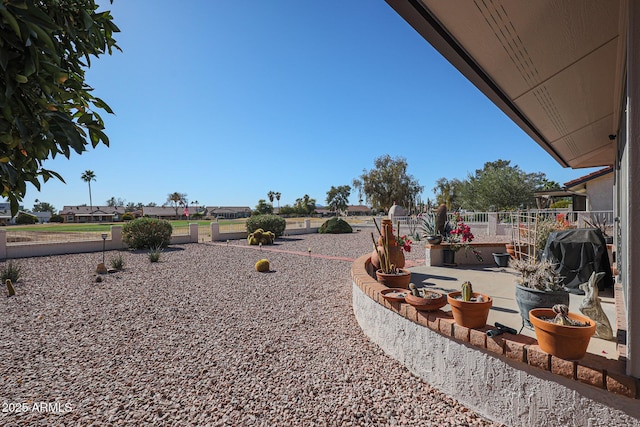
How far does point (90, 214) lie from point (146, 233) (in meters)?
80.5

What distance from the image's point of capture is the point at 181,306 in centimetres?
546

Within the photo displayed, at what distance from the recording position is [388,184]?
39250mm

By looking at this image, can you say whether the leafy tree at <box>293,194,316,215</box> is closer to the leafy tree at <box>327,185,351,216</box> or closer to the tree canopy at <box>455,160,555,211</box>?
the leafy tree at <box>327,185,351,216</box>

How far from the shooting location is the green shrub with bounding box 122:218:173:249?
538 inches

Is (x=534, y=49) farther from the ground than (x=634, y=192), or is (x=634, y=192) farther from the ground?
(x=534, y=49)

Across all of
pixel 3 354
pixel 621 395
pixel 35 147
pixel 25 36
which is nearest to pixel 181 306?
pixel 3 354

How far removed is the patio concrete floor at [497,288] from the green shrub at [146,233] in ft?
40.0

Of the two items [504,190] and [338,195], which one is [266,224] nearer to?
[504,190]

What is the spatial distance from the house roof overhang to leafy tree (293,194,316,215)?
7865 centimetres

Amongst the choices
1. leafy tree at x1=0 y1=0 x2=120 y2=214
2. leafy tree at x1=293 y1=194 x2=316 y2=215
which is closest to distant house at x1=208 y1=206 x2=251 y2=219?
leafy tree at x1=293 y1=194 x2=316 y2=215

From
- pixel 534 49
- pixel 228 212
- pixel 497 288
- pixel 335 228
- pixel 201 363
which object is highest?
pixel 228 212

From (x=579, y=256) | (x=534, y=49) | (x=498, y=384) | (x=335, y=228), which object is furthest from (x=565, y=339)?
(x=335, y=228)

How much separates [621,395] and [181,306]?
18.9ft

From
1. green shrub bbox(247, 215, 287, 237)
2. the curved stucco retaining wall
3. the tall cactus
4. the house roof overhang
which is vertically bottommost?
the curved stucco retaining wall
